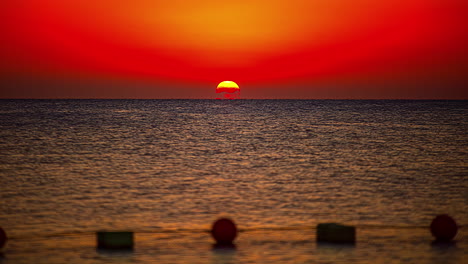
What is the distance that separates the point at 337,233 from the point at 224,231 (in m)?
2.89

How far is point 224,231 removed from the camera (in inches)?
631

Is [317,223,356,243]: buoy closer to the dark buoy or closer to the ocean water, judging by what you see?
the ocean water

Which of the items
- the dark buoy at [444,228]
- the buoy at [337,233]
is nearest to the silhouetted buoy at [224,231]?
the buoy at [337,233]

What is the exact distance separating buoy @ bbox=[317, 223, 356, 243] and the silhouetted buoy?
7.59 ft

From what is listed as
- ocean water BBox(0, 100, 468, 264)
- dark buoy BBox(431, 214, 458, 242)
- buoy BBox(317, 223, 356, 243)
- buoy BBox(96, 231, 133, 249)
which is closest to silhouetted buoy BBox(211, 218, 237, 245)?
ocean water BBox(0, 100, 468, 264)

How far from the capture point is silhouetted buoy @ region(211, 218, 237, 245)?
630 inches

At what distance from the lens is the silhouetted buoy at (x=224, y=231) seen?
16000mm

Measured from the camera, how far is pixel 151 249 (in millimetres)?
15859

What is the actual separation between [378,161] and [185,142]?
87.5 ft

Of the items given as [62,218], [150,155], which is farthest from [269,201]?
[150,155]

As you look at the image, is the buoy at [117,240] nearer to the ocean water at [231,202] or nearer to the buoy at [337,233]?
the ocean water at [231,202]

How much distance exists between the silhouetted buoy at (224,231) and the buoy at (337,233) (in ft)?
7.59

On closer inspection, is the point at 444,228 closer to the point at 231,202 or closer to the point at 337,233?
the point at 337,233

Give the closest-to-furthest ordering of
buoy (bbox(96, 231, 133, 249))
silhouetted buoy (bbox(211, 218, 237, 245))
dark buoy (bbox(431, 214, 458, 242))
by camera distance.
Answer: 1. buoy (bbox(96, 231, 133, 249))
2. silhouetted buoy (bbox(211, 218, 237, 245))
3. dark buoy (bbox(431, 214, 458, 242))
